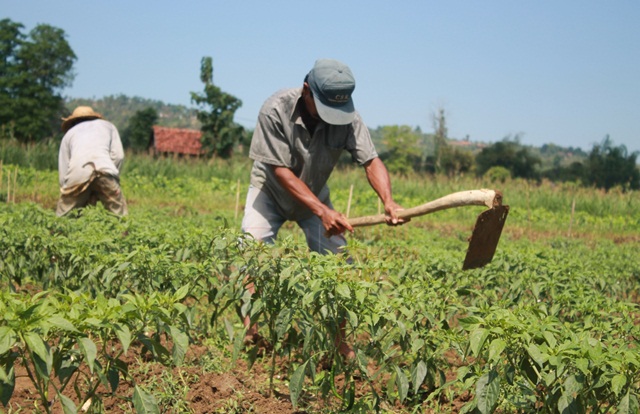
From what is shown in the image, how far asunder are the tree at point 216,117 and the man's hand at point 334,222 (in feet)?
105

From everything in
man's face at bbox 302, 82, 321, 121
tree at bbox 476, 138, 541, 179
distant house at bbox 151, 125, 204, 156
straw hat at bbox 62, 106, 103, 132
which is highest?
man's face at bbox 302, 82, 321, 121

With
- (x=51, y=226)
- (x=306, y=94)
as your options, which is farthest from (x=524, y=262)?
(x=51, y=226)

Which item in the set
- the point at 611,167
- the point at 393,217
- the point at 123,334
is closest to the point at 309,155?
the point at 393,217

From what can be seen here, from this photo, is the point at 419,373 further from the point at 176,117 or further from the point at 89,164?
the point at 176,117

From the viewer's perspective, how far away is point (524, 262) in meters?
5.54

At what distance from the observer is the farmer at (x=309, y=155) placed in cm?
431

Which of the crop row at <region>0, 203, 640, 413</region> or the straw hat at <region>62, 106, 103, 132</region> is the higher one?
→ the straw hat at <region>62, 106, 103, 132</region>

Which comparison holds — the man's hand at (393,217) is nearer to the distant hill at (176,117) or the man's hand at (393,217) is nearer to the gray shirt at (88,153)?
the gray shirt at (88,153)

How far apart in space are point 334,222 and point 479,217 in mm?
821

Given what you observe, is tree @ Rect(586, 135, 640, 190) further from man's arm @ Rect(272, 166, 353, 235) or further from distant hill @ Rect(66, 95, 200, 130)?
distant hill @ Rect(66, 95, 200, 130)

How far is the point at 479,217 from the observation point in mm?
3979

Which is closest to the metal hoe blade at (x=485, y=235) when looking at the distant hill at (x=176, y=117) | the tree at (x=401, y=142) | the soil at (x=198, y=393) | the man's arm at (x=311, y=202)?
A: the man's arm at (x=311, y=202)

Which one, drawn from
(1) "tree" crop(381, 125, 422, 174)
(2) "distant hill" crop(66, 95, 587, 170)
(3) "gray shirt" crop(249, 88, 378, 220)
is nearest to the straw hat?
(3) "gray shirt" crop(249, 88, 378, 220)

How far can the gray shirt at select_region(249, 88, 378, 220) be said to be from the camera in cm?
456
